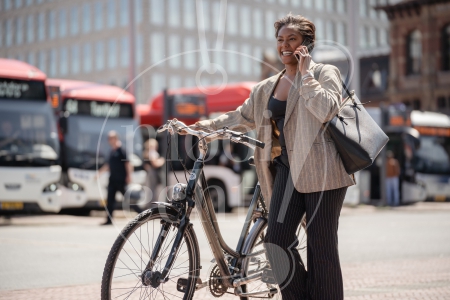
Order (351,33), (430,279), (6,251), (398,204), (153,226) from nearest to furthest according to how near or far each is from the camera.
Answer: (153,226) → (430,279) → (6,251) → (351,33) → (398,204)

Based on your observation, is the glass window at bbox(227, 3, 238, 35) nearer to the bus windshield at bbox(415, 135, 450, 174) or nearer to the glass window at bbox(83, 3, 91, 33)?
the glass window at bbox(83, 3, 91, 33)

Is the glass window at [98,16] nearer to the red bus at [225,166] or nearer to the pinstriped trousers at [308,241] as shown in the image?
the red bus at [225,166]

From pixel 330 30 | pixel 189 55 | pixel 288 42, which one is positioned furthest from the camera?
pixel 189 55

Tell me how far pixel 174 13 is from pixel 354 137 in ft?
265

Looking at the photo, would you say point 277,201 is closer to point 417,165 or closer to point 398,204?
point 398,204

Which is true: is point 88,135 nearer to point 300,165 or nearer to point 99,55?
point 300,165

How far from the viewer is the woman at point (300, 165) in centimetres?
438

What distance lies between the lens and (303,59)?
4.36m

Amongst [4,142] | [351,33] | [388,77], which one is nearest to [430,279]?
[4,142]

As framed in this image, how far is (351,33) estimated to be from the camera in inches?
860

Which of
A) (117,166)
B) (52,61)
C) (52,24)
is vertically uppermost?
(52,24)

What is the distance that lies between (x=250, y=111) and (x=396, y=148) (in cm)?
2244

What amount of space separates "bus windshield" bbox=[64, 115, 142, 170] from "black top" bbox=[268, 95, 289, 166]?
48.3 feet

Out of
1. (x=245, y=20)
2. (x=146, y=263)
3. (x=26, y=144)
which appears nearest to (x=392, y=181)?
(x=26, y=144)
